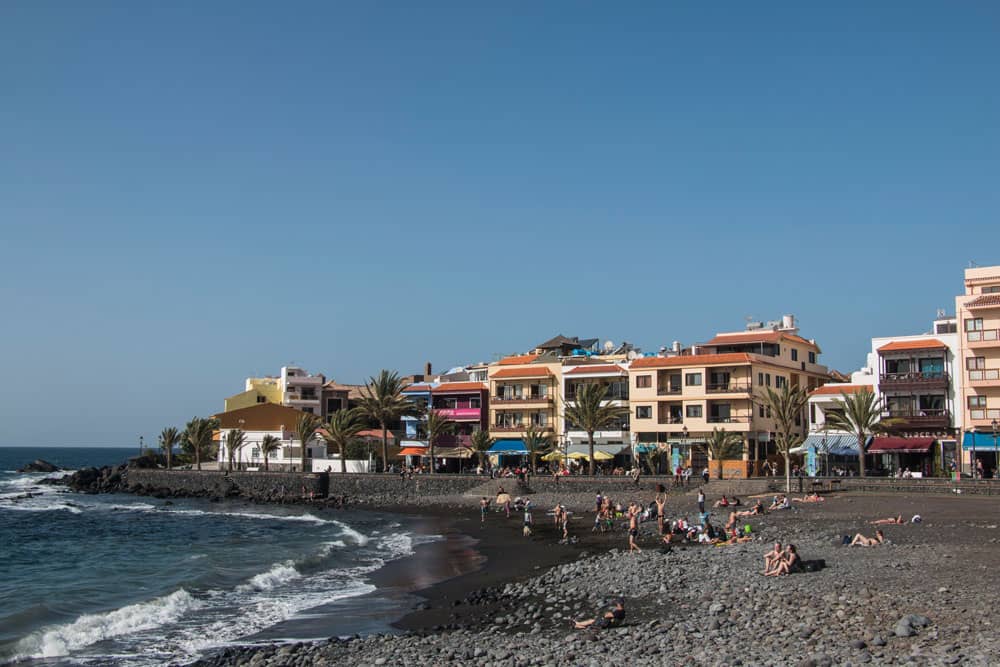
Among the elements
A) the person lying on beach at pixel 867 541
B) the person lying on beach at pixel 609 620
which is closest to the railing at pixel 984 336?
the person lying on beach at pixel 867 541

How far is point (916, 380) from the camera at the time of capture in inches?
2317

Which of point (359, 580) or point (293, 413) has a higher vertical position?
point (293, 413)

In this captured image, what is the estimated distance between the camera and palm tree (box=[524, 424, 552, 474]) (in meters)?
69.1

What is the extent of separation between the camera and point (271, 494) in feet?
260

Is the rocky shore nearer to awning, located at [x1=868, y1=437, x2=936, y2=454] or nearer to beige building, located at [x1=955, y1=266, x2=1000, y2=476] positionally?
awning, located at [x1=868, y1=437, x2=936, y2=454]

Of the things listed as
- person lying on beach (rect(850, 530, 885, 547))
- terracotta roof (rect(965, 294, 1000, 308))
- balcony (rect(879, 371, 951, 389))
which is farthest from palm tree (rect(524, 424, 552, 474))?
person lying on beach (rect(850, 530, 885, 547))

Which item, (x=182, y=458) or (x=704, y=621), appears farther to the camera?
(x=182, y=458)

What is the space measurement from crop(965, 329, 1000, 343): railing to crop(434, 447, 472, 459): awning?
4014 centimetres

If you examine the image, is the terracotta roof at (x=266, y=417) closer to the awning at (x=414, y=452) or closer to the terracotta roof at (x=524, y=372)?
the awning at (x=414, y=452)

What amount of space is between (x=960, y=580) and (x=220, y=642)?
19.1 m

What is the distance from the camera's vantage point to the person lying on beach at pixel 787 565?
969 inches

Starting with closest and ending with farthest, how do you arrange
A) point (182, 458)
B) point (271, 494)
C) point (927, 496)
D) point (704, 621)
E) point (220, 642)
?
point (704, 621), point (220, 642), point (927, 496), point (271, 494), point (182, 458)

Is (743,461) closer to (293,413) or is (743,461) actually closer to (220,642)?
(220,642)

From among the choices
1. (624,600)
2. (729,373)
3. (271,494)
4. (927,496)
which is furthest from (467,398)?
(624,600)
